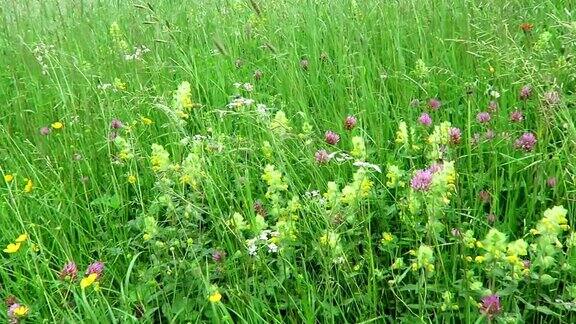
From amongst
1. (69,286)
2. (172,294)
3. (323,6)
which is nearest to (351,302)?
(172,294)

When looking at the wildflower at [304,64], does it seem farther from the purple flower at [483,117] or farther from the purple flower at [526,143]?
the purple flower at [526,143]

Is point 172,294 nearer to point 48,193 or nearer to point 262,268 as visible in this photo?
point 262,268

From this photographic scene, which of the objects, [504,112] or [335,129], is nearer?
[504,112]

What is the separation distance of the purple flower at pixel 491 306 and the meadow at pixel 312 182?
0.04 feet

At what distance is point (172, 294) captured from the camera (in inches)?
59.7

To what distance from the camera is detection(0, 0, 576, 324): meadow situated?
4.29 feet

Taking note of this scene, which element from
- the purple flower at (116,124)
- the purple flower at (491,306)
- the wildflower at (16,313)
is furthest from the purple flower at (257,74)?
the purple flower at (491,306)

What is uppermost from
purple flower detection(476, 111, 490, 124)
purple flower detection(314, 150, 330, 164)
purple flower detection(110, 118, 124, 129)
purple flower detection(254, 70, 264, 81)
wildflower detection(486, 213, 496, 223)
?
purple flower detection(476, 111, 490, 124)

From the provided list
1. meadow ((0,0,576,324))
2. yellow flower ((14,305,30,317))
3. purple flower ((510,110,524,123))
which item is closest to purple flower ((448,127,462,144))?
meadow ((0,0,576,324))

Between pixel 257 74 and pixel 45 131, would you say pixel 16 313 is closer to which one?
pixel 45 131

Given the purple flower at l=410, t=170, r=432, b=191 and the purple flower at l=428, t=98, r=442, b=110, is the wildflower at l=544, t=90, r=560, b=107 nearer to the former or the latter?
the purple flower at l=410, t=170, r=432, b=191

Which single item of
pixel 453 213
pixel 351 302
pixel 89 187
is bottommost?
pixel 89 187

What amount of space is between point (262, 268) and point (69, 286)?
0.43 metres

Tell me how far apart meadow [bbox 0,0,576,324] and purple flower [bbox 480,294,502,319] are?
14mm
